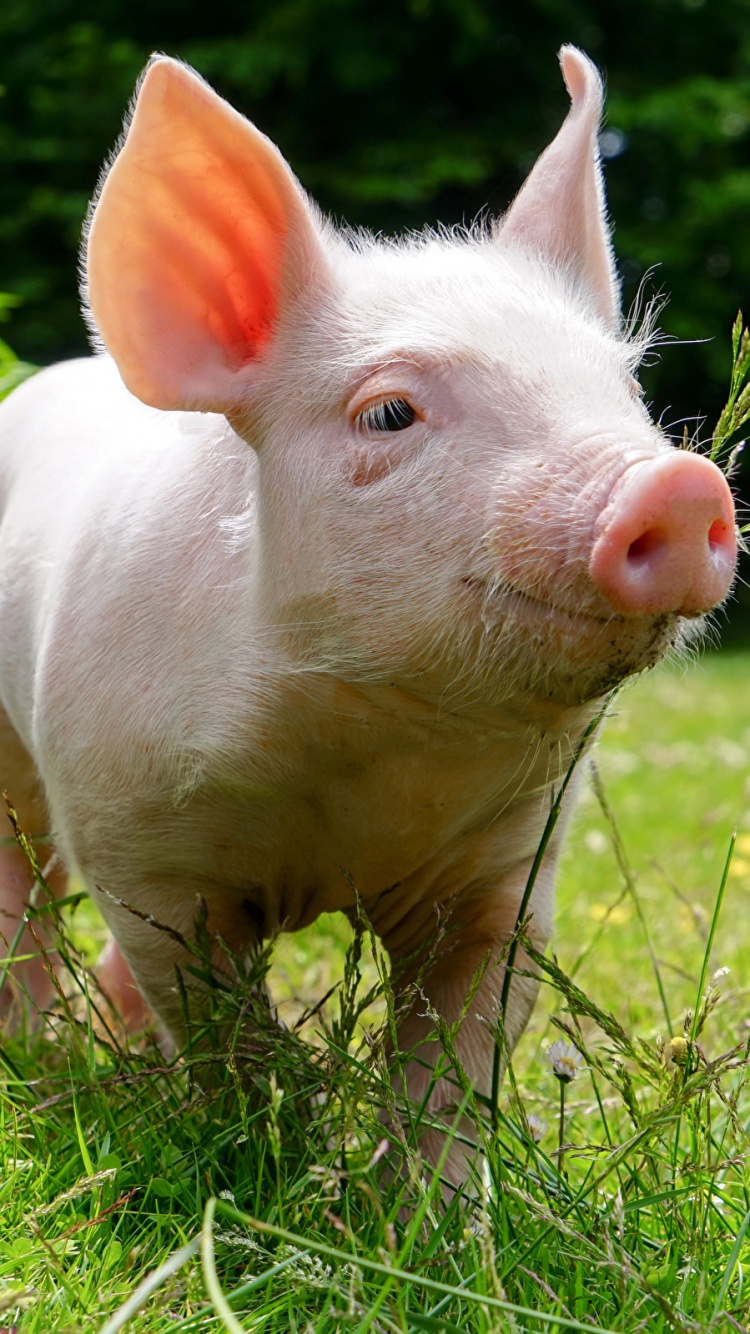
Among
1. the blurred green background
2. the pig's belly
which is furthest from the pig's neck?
the blurred green background

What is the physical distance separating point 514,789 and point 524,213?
1106mm

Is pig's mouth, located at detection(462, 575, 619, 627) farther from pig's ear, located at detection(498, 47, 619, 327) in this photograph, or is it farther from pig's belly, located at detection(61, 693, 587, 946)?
pig's ear, located at detection(498, 47, 619, 327)

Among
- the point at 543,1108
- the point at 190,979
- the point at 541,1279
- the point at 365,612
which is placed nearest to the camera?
the point at 541,1279

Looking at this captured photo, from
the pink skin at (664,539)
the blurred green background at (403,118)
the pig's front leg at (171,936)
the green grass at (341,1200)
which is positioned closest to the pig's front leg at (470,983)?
the green grass at (341,1200)

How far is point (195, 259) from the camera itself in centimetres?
247

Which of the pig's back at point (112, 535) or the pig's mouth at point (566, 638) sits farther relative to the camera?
the pig's back at point (112, 535)

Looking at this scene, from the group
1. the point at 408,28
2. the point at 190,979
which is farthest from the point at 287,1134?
the point at 408,28

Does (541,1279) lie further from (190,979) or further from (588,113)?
(588,113)

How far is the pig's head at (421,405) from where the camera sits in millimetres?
1910

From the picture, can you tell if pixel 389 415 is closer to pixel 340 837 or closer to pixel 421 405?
pixel 421 405

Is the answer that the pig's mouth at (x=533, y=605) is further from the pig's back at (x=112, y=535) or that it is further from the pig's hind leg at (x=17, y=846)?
the pig's hind leg at (x=17, y=846)

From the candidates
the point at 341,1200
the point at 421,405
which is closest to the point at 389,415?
the point at 421,405

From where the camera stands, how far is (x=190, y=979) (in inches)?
104

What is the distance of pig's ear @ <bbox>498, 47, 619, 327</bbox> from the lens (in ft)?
8.66
